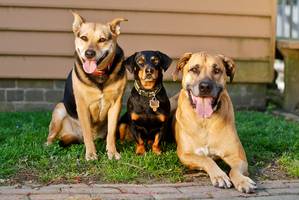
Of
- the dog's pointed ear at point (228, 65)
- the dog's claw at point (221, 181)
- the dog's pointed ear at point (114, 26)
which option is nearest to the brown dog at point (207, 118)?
the dog's pointed ear at point (228, 65)

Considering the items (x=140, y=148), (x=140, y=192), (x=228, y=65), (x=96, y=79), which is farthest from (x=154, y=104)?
(x=140, y=192)

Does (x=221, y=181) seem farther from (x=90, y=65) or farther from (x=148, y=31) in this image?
(x=148, y=31)

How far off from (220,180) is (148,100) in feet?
4.12

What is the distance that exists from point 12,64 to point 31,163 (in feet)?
9.87

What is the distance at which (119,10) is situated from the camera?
761 centimetres

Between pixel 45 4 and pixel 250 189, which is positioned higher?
pixel 45 4

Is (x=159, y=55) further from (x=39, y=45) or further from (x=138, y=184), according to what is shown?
(x=39, y=45)

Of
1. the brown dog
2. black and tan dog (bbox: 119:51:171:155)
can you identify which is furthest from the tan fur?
the brown dog

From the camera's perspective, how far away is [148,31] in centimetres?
771

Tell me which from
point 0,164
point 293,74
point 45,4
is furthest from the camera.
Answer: point 293,74

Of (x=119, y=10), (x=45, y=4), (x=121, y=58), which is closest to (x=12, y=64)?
(x=45, y=4)

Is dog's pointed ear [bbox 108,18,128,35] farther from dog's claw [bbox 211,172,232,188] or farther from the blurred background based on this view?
the blurred background

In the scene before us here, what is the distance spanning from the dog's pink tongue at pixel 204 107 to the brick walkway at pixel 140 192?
1.99ft

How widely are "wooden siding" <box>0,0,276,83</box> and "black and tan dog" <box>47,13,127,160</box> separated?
229cm
